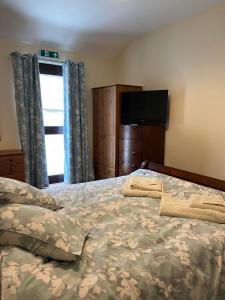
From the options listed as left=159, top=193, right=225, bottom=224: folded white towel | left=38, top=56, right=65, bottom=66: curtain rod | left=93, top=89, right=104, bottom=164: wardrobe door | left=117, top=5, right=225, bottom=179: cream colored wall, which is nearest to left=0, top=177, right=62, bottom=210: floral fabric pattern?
left=159, top=193, right=225, bottom=224: folded white towel

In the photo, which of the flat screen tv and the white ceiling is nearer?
the white ceiling

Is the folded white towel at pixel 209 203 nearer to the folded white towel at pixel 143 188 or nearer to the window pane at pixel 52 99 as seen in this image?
the folded white towel at pixel 143 188

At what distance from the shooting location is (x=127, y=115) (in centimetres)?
405

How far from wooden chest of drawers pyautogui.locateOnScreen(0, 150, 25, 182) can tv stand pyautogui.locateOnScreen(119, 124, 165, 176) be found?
5.15 ft

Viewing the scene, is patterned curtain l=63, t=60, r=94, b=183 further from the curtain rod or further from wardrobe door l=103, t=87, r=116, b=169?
wardrobe door l=103, t=87, r=116, b=169

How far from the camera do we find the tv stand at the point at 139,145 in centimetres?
371

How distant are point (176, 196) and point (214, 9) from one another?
254 cm

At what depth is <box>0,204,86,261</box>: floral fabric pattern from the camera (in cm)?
112

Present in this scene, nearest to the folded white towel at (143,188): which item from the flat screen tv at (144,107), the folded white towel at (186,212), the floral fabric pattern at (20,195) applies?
the folded white towel at (186,212)

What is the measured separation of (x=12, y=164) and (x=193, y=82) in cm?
289

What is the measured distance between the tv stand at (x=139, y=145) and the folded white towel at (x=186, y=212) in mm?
1978

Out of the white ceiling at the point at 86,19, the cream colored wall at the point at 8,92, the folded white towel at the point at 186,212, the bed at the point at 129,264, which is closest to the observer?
the bed at the point at 129,264

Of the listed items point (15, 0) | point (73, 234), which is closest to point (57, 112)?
point (15, 0)

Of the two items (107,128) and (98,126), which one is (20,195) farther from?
(98,126)
